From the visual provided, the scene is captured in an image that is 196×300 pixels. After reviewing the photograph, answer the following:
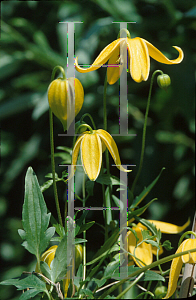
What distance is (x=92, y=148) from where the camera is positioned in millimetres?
364

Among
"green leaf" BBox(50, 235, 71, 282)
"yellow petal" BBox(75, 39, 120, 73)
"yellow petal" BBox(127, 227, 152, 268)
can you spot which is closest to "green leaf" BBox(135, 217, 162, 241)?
"yellow petal" BBox(127, 227, 152, 268)

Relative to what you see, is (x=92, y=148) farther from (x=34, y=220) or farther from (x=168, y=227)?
(x=168, y=227)

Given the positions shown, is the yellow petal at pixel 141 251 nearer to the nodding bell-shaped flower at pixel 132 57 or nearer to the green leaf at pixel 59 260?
the green leaf at pixel 59 260

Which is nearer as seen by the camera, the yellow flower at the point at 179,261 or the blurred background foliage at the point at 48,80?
the yellow flower at the point at 179,261

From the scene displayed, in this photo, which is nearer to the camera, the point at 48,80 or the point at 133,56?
the point at 133,56

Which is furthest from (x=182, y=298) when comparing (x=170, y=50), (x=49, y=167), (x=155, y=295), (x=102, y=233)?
(x=170, y=50)

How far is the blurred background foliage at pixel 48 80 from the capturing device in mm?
479

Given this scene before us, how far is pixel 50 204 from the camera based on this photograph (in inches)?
17.9

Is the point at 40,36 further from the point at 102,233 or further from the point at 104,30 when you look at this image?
the point at 102,233

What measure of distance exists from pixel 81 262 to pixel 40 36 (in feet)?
1.22

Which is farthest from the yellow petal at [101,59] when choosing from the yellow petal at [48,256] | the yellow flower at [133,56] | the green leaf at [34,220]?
the yellow petal at [48,256]

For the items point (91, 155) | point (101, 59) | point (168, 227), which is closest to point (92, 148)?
point (91, 155)

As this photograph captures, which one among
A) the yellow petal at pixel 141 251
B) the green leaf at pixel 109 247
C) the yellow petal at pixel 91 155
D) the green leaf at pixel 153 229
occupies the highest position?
the yellow petal at pixel 91 155

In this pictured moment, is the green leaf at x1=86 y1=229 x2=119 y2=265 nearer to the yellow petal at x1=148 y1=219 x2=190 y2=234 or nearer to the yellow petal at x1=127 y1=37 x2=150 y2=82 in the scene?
the yellow petal at x1=148 y1=219 x2=190 y2=234
